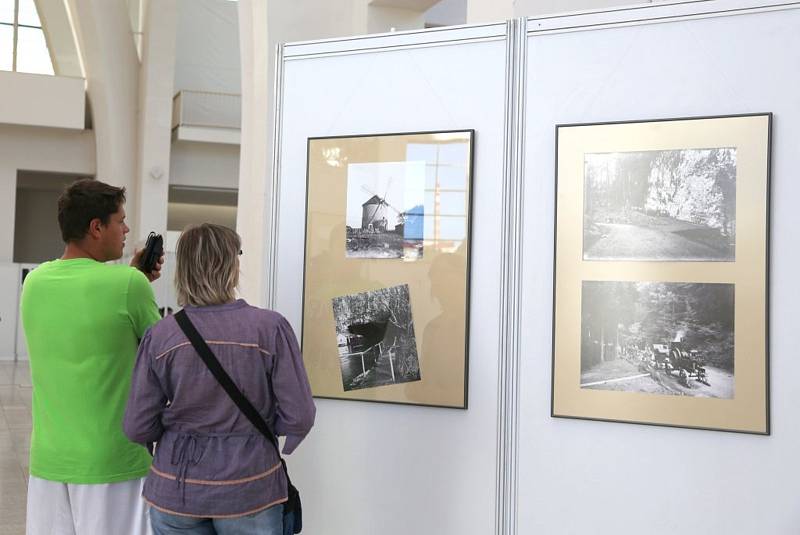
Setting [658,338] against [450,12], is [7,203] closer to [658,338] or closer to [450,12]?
[450,12]

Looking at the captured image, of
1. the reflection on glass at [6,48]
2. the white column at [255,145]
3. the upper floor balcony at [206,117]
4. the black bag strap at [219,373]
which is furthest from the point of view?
the reflection on glass at [6,48]

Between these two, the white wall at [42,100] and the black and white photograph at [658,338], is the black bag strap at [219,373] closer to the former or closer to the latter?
the black and white photograph at [658,338]

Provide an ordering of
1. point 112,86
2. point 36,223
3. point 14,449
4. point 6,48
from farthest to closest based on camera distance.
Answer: point 36,223 → point 6,48 → point 112,86 → point 14,449

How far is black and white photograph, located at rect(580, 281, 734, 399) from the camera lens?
145 inches

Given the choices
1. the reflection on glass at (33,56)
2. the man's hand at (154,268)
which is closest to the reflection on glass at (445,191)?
the man's hand at (154,268)

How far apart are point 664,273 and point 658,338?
278 mm

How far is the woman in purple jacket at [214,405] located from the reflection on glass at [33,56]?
22074 mm

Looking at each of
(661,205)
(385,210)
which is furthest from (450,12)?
(661,205)

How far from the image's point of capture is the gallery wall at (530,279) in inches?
143

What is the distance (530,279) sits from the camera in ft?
13.2

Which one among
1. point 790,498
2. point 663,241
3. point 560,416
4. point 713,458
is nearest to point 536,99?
point 663,241

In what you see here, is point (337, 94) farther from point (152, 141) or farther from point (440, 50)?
point (152, 141)

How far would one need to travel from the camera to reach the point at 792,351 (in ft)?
11.7

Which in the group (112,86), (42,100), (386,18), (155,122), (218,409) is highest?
(112,86)
